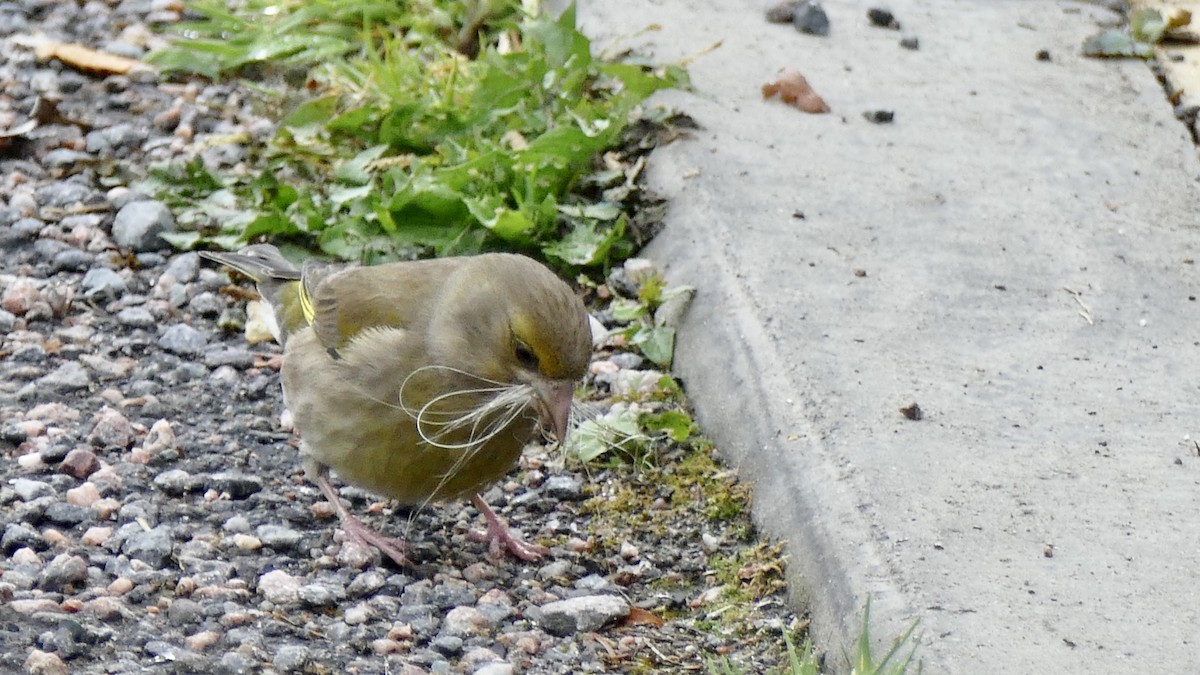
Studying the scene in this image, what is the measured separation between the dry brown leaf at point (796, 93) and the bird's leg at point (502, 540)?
242 centimetres

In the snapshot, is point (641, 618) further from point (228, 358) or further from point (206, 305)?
point (206, 305)

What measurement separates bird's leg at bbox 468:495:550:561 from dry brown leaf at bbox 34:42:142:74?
11.6ft

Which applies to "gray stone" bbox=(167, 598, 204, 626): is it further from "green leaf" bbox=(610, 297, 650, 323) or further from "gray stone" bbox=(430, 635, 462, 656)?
"green leaf" bbox=(610, 297, 650, 323)

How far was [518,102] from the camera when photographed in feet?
18.8

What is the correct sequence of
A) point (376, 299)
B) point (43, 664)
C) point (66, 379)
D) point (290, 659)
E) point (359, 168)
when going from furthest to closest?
point (359, 168) < point (66, 379) < point (376, 299) < point (290, 659) < point (43, 664)

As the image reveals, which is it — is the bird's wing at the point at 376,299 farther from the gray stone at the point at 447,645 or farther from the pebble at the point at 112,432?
the gray stone at the point at 447,645

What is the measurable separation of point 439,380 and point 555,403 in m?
0.36

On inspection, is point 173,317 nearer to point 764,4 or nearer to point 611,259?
point 611,259

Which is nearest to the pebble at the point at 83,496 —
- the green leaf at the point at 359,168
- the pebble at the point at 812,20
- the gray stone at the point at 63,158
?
the green leaf at the point at 359,168

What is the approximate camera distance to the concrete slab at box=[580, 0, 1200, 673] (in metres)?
3.48

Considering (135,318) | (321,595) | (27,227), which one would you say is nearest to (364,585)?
(321,595)

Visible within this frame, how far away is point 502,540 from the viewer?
13.5ft

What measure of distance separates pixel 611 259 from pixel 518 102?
0.80 metres

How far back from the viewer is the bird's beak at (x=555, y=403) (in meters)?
3.79
